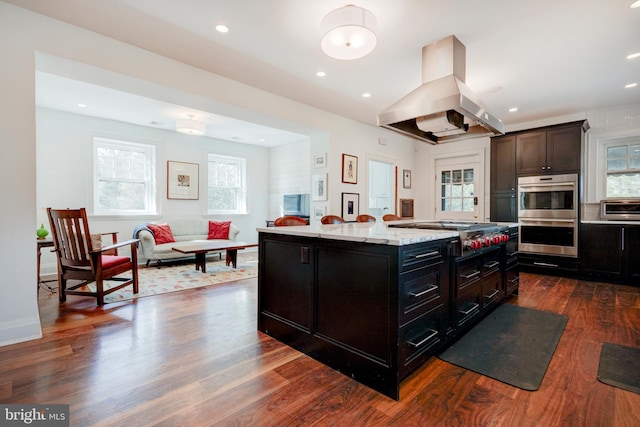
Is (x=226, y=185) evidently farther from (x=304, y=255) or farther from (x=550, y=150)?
(x=550, y=150)

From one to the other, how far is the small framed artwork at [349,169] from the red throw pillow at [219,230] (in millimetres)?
2794

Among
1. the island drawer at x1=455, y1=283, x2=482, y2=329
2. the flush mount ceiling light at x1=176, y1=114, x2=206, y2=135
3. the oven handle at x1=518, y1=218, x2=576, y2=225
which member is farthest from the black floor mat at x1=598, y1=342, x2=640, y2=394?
the flush mount ceiling light at x1=176, y1=114, x2=206, y2=135

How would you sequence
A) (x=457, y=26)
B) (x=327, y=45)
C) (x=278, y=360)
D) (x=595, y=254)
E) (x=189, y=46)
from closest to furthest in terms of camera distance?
(x=278, y=360), (x=327, y=45), (x=457, y=26), (x=189, y=46), (x=595, y=254)

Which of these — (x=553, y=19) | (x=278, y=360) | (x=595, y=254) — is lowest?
(x=278, y=360)

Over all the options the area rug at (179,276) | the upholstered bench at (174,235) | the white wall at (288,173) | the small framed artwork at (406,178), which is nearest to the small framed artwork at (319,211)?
the area rug at (179,276)

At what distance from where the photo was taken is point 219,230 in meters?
6.34

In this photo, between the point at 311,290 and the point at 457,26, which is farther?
the point at 457,26

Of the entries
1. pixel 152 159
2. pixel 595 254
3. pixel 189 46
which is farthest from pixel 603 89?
pixel 152 159

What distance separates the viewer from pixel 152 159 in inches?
241

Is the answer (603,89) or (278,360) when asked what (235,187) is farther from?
(603,89)

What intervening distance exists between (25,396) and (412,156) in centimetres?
673

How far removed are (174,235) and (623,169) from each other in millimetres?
7923

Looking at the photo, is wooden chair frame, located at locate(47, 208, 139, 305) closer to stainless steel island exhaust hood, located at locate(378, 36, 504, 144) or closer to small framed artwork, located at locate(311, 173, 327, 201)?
small framed artwork, located at locate(311, 173, 327, 201)

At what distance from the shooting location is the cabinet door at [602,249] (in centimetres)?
417
